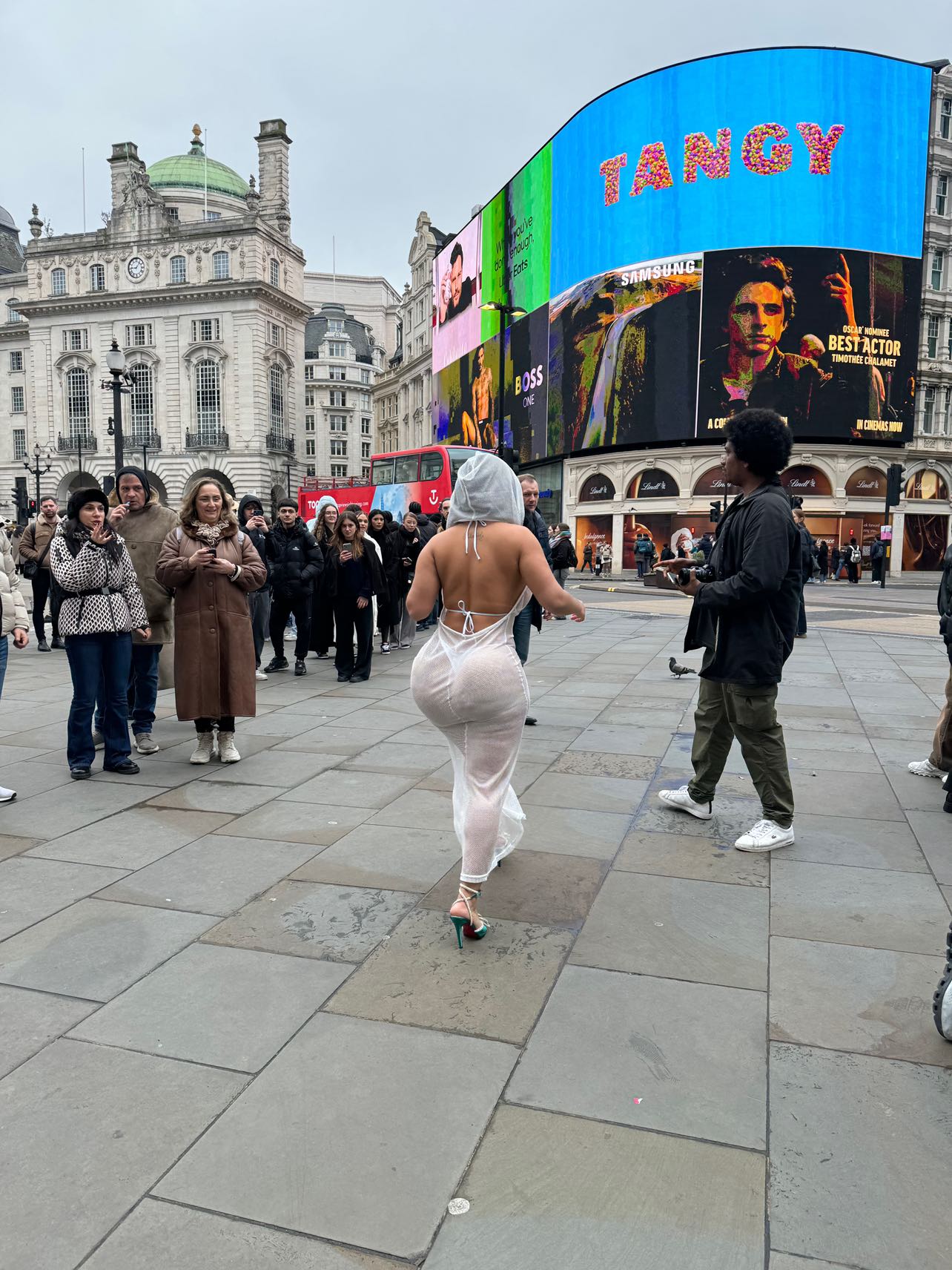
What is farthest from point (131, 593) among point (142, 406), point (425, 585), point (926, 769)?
point (142, 406)

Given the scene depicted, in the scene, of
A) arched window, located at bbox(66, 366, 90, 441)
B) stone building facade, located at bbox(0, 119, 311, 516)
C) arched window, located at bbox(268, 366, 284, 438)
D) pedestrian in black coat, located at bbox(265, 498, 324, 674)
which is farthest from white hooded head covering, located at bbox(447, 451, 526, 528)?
arched window, located at bbox(66, 366, 90, 441)

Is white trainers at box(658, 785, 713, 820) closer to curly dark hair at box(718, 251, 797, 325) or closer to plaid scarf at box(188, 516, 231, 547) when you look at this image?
plaid scarf at box(188, 516, 231, 547)

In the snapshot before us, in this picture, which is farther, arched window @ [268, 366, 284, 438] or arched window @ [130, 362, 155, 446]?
arched window @ [268, 366, 284, 438]

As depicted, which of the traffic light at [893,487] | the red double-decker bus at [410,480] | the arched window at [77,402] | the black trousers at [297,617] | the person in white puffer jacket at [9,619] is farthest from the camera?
the arched window at [77,402]

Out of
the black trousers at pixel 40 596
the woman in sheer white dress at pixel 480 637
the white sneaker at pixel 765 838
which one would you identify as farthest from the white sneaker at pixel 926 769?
the black trousers at pixel 40 596

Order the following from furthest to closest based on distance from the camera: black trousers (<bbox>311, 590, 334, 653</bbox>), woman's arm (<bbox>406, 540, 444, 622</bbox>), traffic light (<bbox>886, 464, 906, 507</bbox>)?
traffic light (<bbox>886, 464, 906, 507</bbox>) → black trousers (<bbox>311, 590, 334, 653</bbox>) → woman's arm (<bbox>406, 540, 444, 622</bbox>)

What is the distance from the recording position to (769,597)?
14.0 ft

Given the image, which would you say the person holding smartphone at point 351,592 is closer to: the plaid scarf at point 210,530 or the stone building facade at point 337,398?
the plaid scarf at point 210,530

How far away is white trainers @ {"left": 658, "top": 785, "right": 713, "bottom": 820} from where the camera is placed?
4770 mm

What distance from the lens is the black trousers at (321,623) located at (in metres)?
10.1

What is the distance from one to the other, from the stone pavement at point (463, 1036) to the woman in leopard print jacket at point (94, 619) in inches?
24.9

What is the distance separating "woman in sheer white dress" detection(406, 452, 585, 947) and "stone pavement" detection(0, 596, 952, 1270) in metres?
0.46

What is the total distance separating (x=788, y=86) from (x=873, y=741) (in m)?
40.3

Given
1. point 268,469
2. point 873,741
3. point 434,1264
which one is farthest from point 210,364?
point 434,1264
